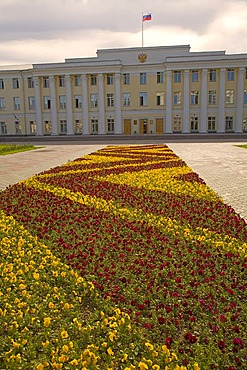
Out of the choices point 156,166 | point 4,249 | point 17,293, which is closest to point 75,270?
point 17,293

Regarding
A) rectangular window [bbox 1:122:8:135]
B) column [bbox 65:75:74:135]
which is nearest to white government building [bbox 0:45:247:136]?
column [bbox 65:75:74:135]

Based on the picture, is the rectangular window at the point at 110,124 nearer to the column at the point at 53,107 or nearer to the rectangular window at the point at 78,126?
the rectangular window at the point at 78,126

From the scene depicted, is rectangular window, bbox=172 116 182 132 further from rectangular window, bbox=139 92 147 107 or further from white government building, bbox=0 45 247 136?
rectangular window, bbox=139 92 147 107

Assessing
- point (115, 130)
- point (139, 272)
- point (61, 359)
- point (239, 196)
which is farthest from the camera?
point (115, 130)

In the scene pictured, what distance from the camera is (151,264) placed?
4.29 m

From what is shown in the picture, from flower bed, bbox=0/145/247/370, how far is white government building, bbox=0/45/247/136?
1512 inches

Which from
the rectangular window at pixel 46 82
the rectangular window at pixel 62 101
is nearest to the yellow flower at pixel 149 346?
the rectangular window at pixel 62 101

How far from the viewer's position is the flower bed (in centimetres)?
278

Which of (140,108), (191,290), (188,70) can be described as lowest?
(191,290)

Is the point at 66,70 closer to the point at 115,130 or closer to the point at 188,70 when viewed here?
the point at 115,130

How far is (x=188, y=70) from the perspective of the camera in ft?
144

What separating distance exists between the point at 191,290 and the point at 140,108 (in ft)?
146

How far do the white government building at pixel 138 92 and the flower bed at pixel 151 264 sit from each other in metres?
38.4

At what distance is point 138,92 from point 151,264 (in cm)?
4414
